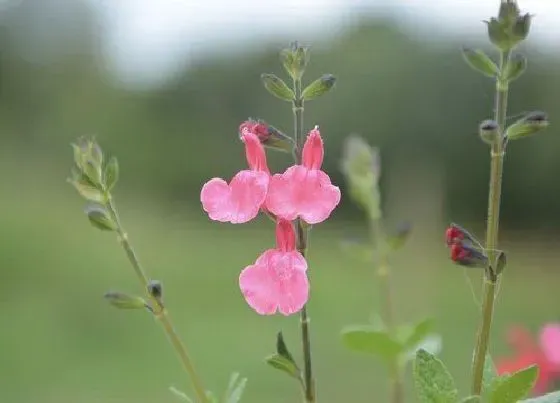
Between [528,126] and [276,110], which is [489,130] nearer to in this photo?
[528,126]

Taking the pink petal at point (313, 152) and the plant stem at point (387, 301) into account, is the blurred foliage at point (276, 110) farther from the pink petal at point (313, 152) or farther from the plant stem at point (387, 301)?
the pink petal at point (313, 152)

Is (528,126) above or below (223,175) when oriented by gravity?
below

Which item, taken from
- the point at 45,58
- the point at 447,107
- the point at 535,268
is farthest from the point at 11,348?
the point at 45,58

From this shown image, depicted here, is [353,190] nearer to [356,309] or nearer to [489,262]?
[489,262]

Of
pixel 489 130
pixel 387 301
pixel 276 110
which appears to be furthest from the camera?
pixel 276 110

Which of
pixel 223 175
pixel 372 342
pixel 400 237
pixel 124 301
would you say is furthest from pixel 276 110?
pixel 124 301

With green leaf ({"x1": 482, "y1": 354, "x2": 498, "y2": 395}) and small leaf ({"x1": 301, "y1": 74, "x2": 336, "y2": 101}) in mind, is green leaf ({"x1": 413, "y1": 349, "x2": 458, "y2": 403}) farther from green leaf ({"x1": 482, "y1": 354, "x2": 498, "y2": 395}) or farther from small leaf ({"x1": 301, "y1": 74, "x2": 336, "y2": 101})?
small leaf ({"x1": 301, "y1": 74, "x2": 336, "y2": 101})

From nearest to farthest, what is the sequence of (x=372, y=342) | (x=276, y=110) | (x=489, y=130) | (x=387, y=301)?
(x=489, y=130)
(x=372, y=342)
(x=387, y=301)
(x=276, y=110)
